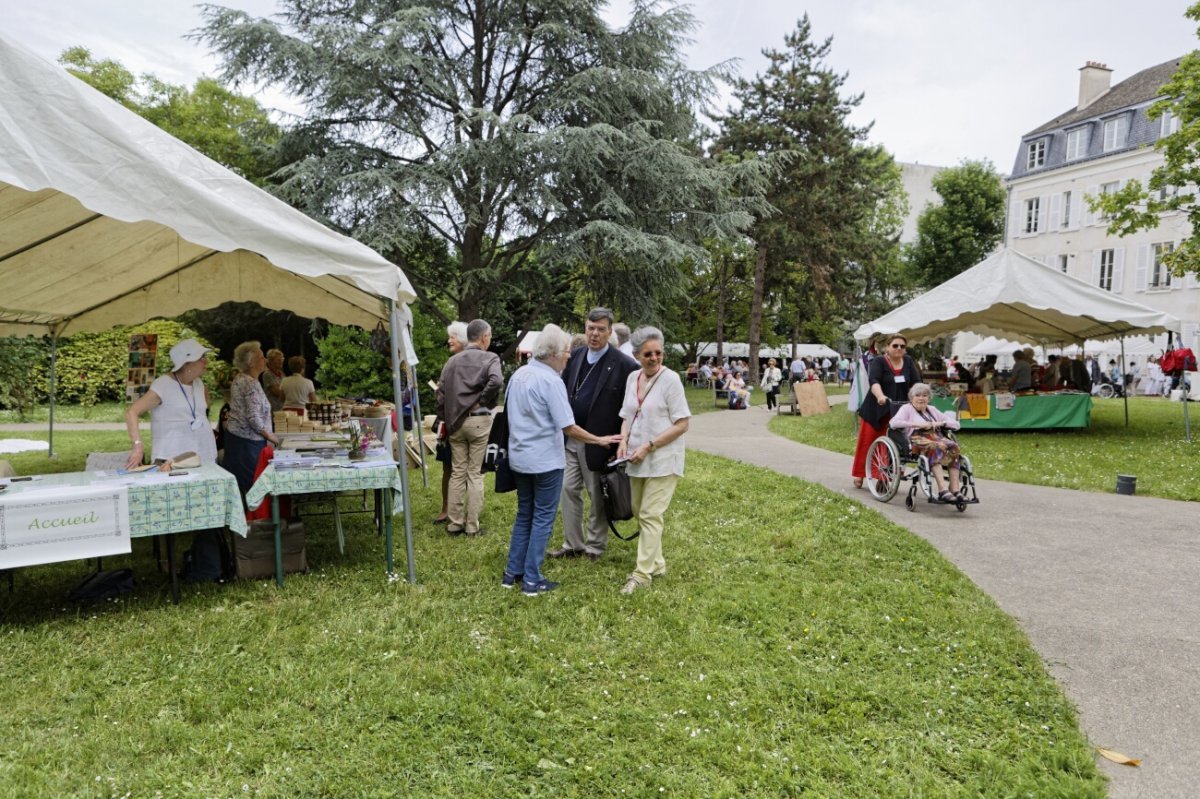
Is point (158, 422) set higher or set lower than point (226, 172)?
lower

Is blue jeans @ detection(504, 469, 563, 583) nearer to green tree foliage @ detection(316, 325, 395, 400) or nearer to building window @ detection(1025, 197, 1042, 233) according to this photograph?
green tree foliage @ detection(316, 325, 395, 400)

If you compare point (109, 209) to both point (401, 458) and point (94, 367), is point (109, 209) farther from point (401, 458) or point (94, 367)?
point (94, 367)

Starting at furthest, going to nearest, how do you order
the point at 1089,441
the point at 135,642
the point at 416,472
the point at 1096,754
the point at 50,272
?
the point at 1089,441
the point at 416,472
the point at 50,272
the point at 135,642
the point at 1096,754

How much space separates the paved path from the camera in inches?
133

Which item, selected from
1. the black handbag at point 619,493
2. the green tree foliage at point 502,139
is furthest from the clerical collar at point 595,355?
the green tree foliage at point 502,139

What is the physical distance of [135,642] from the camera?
429cm

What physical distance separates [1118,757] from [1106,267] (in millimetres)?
39493

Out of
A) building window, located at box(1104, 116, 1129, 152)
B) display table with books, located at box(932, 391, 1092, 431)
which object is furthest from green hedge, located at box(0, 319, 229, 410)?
building window, located at box(1104, 116, 1129, 152)

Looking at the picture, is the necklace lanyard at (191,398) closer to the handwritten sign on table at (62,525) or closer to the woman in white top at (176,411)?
the woman in white top at (176,411)

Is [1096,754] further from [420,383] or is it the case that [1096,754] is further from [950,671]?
[420,383]

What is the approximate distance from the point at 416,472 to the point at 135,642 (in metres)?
6.21

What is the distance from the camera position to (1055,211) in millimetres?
38125

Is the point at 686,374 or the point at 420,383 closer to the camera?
the point at 420,383

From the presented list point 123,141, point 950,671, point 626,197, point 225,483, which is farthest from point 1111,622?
point 626,197
